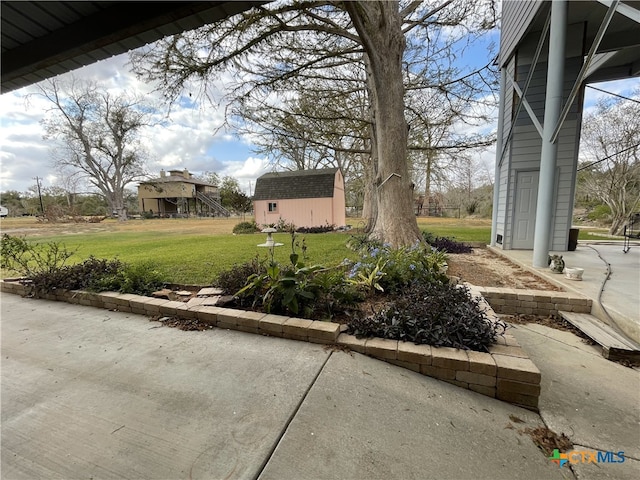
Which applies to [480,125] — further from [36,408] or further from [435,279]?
[36,408]

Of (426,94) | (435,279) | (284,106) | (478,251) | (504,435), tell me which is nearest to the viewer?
(504,435)

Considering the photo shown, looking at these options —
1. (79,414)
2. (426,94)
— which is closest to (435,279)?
(79,414)

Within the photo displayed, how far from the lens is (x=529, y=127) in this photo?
6.11 metres

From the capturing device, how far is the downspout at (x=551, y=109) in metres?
4.29

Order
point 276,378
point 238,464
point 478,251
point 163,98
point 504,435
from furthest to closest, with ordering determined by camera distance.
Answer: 1. point 478,251
2. point 163,98
3. point 276,378
4. point 504,435
5. point 238,464

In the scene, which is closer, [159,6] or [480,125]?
[159,6]

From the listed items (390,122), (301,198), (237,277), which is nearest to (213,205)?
(301,198)

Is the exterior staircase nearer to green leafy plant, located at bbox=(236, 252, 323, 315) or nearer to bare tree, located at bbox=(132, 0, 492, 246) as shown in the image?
bare tree, located at bbox=(132, 0, 492, 246)

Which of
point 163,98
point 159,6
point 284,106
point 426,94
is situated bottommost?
point 159,6

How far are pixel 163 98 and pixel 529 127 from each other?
8.07 meters

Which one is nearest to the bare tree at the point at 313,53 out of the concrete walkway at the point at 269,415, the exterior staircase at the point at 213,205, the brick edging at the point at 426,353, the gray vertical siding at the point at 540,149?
the gray vertical siding at the point at 540,149

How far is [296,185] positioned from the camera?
1708cm

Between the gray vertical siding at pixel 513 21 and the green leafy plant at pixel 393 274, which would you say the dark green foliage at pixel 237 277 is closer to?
the green leafy plant at pixel 393 274

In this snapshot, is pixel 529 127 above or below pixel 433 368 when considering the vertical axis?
above
